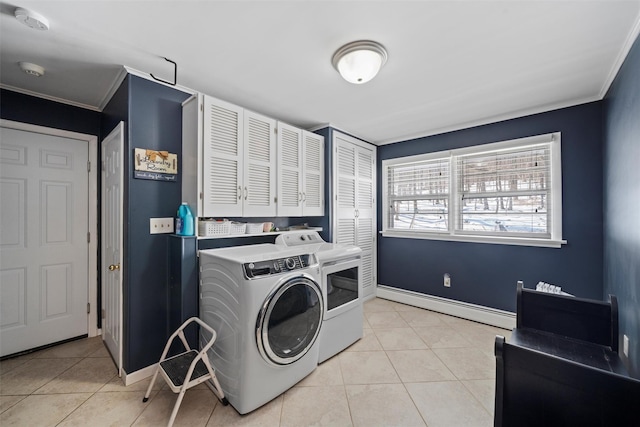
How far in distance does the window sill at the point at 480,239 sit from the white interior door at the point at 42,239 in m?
3.67

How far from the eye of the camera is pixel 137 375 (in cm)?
201

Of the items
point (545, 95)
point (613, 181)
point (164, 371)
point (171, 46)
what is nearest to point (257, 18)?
point (171, 46)

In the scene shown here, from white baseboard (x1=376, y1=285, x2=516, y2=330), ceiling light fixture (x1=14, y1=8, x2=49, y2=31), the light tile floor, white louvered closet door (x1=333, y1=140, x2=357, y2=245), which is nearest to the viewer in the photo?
ceiling light fixture (x1=14, y1=8, x2=49, y2=31)

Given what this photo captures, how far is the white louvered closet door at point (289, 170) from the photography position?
2727 mm

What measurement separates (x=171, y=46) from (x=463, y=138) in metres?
3.18

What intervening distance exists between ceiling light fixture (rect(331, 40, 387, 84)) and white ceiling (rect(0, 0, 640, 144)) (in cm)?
6

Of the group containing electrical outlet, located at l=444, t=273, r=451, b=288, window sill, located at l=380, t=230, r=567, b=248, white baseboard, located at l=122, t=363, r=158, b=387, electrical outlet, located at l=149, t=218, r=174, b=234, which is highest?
electrical outlet, located at l=149, t=218, r=174, b=234

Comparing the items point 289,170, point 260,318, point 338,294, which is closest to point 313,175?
point 289,170

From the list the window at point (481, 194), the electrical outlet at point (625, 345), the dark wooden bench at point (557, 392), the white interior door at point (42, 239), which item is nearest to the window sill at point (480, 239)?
the window at point (481, 194)

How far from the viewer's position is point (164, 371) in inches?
66.2

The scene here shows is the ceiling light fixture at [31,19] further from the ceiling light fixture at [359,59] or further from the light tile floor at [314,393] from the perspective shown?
the light tile floor at [314,393]

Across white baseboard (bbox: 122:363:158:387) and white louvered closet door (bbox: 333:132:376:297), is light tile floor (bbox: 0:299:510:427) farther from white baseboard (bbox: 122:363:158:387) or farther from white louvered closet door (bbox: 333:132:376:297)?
white louvered closet door (bbox: 333:132:376:297)

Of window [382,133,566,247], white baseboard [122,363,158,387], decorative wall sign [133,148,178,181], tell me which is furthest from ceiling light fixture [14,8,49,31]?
window [382,133,566,247]

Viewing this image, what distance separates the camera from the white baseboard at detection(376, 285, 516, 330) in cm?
294
